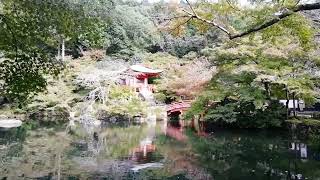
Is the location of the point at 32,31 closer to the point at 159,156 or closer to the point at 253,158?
the point at 159,156

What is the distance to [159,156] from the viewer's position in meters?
13.3

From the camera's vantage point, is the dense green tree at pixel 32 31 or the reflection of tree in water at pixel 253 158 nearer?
the dense green tree at pixel 32 31

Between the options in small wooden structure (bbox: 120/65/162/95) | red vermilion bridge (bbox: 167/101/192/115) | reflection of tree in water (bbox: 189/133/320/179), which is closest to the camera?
reflection of tree in water (bbox: 189/133/320/179)

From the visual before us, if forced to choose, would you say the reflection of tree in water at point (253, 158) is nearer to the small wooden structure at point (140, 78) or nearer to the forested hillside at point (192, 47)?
the forested hillside at point (192, 47)

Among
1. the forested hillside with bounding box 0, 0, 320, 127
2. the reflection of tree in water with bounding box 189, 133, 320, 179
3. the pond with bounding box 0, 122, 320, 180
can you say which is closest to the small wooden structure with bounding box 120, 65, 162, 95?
the forested hillside with bounding box 0, 0, 320, 127

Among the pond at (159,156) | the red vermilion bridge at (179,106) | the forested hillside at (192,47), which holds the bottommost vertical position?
the pond at (159,156)

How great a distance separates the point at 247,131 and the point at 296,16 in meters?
13.6

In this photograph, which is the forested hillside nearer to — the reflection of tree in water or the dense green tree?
the dense green tree

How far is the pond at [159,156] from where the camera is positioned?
33.7ft

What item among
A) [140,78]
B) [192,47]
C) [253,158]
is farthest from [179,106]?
[192,47]

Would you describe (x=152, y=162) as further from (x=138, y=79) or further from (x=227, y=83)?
(x=138, y=79)

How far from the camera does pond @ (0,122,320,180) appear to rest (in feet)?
33.7

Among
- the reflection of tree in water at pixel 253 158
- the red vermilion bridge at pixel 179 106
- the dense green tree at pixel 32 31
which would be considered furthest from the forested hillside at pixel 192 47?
the reflection of tree in water at pixel 253 158

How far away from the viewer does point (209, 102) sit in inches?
814
